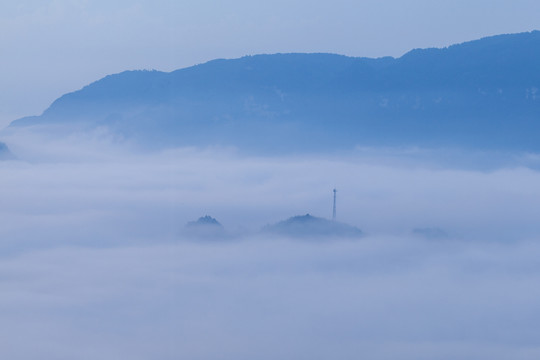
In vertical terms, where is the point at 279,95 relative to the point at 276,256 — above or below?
above

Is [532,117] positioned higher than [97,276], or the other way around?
[532,117]

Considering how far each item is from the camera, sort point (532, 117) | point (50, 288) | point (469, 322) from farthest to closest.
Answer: point (532, 117) < point (50, 288) < point (469, 322)

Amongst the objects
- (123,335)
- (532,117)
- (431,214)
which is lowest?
(123,335)

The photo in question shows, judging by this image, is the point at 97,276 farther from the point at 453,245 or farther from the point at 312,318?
the point at 453,245

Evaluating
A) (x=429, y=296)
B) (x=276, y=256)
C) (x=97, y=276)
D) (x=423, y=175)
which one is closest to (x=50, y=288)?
(x=97, y=276)

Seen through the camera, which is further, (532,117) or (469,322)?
(532,117)

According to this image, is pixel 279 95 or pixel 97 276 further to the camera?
pixel 279 95

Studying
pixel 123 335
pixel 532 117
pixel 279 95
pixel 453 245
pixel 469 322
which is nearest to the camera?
pixel 123 335

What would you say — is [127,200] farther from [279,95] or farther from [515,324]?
[515,324]

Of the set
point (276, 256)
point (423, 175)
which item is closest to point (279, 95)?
point (423, 175)
